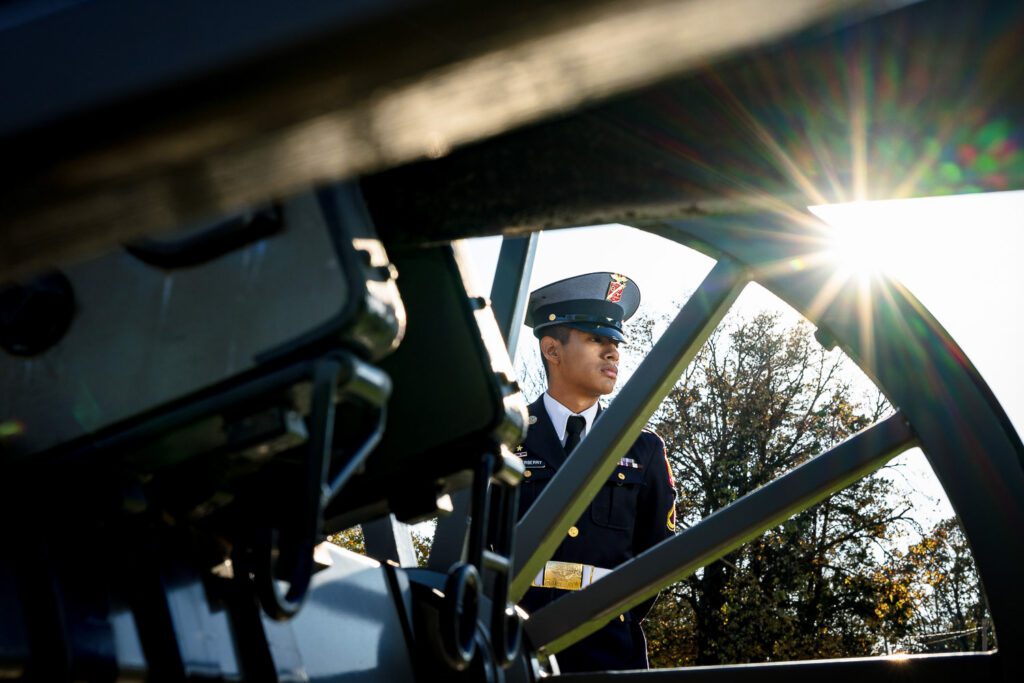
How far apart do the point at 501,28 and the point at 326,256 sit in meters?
0.61

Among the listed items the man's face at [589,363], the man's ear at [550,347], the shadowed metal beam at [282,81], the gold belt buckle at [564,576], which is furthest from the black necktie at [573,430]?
the shadowed metal beam at [282,81]

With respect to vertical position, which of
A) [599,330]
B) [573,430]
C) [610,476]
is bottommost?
[610,476]

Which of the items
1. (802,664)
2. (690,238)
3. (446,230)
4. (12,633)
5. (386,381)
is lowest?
(802,664)

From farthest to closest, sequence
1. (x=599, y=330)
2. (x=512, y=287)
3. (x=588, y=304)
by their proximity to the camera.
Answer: (x=588, y=304) < (x=599, y=330) < (x=512, y=287)

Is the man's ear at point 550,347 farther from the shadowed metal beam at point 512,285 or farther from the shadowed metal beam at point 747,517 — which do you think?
the shadowed metal beam at point 747,517

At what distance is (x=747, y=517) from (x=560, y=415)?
2001 mm

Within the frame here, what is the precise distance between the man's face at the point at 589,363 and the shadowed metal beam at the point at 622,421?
1.83 m

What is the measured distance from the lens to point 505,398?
137cm

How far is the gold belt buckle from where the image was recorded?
156 inches

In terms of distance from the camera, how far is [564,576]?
13.1 feet

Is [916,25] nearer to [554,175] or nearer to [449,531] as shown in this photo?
[554,175]

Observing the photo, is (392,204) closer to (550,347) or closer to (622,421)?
(622,421)

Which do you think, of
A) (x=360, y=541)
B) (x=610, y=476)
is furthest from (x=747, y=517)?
(x=360, y=541)

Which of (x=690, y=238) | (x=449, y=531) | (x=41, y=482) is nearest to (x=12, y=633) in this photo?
(x=41, y=482)
